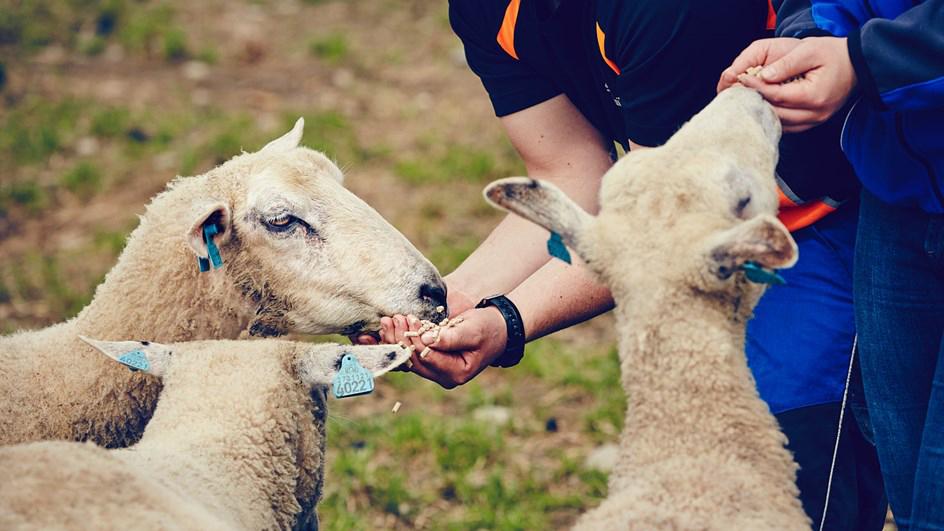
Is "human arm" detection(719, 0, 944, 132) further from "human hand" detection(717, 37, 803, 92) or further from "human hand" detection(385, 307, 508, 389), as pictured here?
"human hand" detection(385, 307, 508, 389)

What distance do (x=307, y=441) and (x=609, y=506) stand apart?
1.03 meters

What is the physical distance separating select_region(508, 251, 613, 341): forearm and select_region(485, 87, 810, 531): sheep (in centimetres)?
89

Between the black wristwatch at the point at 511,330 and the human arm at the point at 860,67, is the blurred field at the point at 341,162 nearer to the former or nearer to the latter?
the black wristwatch at the point at 511,330

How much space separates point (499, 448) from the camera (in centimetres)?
533

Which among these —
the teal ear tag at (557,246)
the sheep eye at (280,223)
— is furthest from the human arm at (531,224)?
the teal ear tag at (557,246)

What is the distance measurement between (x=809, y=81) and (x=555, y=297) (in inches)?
46.3

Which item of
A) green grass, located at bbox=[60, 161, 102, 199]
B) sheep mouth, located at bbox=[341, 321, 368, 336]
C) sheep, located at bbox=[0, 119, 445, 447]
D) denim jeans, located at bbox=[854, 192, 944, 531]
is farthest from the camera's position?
green grass, located at bbox=[60, 161, 102, 199]

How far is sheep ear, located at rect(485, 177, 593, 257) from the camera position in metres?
2.76

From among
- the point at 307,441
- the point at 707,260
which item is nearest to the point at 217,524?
the point at 307,441

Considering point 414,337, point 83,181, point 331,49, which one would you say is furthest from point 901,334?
point 331,49

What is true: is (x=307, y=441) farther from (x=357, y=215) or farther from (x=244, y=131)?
(x=244, y=131)

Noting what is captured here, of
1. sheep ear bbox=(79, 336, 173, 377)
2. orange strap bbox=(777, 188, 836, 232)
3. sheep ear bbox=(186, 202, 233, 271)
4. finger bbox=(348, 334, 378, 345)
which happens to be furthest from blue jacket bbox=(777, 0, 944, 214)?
sheep ear bbox=(79, 336, 173, 377)

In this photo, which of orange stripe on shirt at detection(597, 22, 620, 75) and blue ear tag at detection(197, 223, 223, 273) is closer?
orange stripe on shirt at detection(597, 22, 620, 75)

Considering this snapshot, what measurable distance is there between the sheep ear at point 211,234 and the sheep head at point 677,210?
4.01 feet
